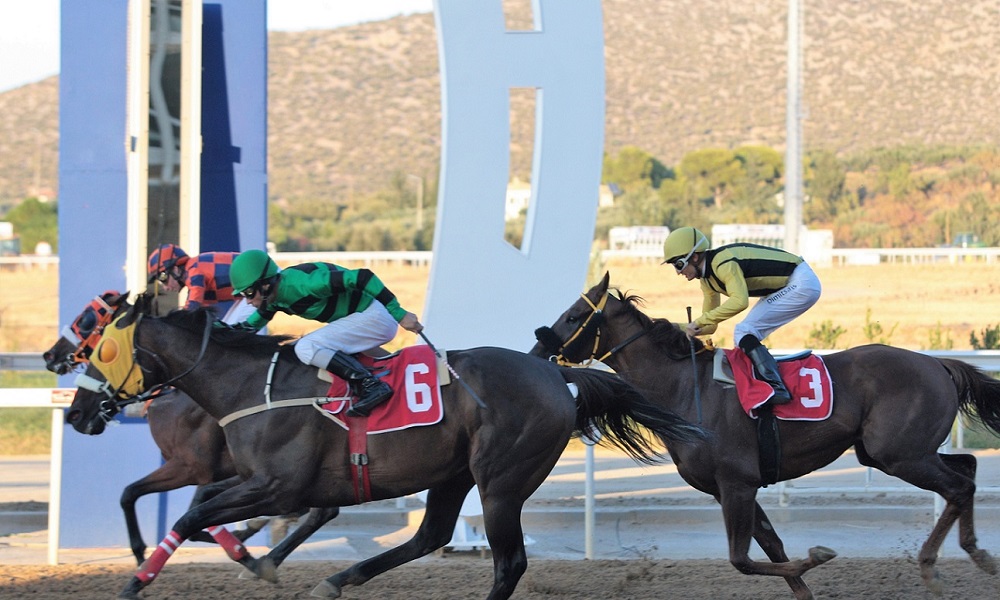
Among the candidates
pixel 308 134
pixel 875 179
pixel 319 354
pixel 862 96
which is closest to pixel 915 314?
pixel 875 179

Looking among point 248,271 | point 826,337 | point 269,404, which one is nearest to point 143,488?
point 269,404

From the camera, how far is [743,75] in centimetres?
5084

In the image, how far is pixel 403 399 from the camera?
4.36m

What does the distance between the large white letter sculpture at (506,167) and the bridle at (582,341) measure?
2.67 ft

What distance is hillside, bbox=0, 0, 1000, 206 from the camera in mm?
46938

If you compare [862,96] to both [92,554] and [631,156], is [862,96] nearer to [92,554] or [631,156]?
[631,156]

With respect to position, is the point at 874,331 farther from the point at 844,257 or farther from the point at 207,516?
the point at 207,516

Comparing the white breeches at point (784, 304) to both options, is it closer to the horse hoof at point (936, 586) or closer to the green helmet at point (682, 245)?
the green helmet at point (682, 245)

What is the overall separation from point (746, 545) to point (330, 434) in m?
1.68

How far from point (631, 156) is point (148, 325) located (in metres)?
35.9

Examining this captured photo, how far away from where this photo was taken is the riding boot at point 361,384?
14.2ft

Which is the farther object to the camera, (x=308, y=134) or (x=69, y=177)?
(x=308, y=134)

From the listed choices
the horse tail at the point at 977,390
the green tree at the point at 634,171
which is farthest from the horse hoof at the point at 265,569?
the green tree at the point at 634,171

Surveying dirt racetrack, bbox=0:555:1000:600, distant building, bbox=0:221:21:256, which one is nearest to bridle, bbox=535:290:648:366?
dirt racetrack, bbox=0:555:1000:600
